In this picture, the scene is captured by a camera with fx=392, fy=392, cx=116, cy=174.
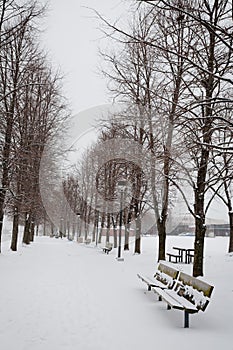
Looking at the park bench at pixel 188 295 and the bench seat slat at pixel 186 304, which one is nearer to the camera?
the bench seat slat at pixel 186 304

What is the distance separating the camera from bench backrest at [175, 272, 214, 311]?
6391 millimetres

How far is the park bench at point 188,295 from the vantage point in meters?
6.29

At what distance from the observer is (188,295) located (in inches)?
287

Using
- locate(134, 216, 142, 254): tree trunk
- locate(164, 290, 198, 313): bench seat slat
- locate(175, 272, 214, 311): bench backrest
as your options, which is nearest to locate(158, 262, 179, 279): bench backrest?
locate(175, 272, 214, 311): bench backrest

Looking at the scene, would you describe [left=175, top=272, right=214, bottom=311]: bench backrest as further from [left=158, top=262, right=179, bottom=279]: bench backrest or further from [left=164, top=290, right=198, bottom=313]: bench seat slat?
[left=158, top=262, right=179, bottom=279]: bench backrest

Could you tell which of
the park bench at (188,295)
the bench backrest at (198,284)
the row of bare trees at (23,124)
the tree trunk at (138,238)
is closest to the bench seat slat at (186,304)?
the park bench at (188,295)

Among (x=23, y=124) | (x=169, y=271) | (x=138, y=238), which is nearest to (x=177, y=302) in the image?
(x=169, y=271)

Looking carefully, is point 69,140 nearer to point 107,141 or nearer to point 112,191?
point 107,141

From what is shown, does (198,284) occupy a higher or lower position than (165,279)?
higher

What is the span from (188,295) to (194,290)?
0.28m

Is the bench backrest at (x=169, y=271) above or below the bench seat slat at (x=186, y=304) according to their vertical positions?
above

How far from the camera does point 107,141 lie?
29.2 meters

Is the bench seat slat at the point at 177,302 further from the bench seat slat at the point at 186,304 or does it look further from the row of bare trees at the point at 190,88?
the row of bare trees at the point at 190,88

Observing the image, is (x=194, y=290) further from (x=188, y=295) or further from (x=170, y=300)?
(x=170, y=300)
